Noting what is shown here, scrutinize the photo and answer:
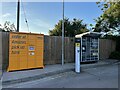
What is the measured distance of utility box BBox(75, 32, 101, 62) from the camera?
46.9 feet

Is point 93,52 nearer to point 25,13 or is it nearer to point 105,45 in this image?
point 105,45

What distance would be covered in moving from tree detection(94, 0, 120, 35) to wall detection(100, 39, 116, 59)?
172 centimetres

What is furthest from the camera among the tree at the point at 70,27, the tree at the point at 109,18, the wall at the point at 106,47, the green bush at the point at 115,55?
the tree at the point at 70,27

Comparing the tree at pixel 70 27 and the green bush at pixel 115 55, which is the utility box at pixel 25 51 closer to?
the green bush at pixel 115 55

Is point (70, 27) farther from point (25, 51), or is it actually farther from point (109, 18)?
point (25, 51)

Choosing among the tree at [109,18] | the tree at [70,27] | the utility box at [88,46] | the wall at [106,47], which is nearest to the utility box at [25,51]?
the utility box at [88,46]

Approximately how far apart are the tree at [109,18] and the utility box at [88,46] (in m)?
5.14

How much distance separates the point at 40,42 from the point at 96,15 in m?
11.6

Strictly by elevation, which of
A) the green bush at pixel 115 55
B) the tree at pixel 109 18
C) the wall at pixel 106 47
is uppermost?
the tree at pixel 109 18

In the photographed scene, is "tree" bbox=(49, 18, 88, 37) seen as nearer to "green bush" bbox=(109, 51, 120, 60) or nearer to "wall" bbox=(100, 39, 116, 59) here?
"wall" bbox=(100, 39, 116, 59)

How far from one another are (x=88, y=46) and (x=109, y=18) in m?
6.26

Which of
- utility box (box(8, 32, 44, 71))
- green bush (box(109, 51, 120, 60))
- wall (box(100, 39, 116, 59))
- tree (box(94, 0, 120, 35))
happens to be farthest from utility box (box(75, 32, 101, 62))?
tree (box(94, 0, 120, 35))

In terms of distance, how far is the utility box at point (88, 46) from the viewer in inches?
563

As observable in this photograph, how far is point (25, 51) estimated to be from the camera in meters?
11.4
